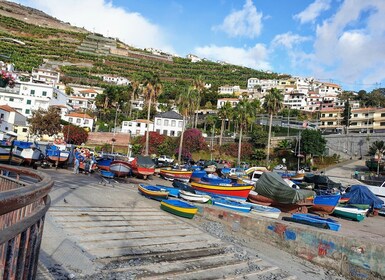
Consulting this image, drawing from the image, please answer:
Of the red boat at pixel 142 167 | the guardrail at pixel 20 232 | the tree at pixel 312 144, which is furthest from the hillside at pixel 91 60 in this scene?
the guardrail at pixel 20 232

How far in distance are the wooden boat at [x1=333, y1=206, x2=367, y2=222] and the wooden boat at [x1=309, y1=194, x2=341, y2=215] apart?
0.96 m

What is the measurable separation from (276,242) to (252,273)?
4.40 m

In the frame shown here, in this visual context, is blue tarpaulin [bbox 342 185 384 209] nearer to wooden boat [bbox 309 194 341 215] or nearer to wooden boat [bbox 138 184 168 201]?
wooden boat [bbox 309 194 341 215]

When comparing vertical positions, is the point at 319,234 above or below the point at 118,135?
below

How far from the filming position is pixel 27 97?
64.0 m

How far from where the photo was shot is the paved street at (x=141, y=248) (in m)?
9.16

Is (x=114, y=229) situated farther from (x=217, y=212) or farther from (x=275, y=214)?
(x=275, y=214)

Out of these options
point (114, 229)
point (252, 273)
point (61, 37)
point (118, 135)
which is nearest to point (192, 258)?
point (252, 273)

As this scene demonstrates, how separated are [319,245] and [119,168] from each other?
1814 centimetres

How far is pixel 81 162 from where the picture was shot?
30531 mm

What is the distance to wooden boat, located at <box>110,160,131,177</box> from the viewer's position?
89.6ft

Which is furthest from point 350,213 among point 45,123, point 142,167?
point 45,123

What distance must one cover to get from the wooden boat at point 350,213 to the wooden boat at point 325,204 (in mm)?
957

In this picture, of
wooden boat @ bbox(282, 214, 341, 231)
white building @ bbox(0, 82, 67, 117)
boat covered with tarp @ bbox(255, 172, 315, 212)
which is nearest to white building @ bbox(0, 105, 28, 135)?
white building @ bbox(0, 82, 67, 117)
